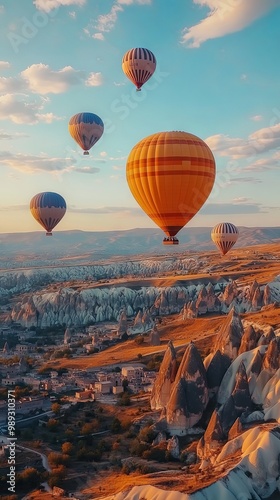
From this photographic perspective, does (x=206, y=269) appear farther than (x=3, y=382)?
Yes

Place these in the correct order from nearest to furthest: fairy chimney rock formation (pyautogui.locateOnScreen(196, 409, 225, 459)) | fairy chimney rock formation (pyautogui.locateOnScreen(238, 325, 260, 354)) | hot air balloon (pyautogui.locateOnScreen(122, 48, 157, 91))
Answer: fairy chimney rock formation (pyautogui.locateOnScreen(196, 409, 225, 459)), fairy chimney rock formation (pyautogui.locateOnScreen(238, 325, 260, 354)), hot air balloon (pyautogui.locateOnScreen(122, 48, 157, 91))

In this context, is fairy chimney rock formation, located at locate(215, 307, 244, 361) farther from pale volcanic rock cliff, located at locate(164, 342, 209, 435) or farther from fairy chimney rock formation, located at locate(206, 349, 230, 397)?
pale volcanic rock cliff, located at locate(164, 342, 209, 435)

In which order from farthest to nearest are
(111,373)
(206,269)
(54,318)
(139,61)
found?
(206,269)
(54,318)
(111,373)
(139,61)

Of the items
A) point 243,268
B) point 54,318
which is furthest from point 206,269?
point 54,318

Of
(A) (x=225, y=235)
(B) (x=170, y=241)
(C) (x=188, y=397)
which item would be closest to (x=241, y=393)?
(C) (x=188, y=397)

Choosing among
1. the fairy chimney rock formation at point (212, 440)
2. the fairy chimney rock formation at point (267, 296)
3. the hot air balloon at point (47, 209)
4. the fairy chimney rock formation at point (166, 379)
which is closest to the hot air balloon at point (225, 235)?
the fairy chimney rock formation at point (267, 296)

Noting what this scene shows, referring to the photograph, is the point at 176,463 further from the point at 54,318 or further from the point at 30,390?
the point at 54,318

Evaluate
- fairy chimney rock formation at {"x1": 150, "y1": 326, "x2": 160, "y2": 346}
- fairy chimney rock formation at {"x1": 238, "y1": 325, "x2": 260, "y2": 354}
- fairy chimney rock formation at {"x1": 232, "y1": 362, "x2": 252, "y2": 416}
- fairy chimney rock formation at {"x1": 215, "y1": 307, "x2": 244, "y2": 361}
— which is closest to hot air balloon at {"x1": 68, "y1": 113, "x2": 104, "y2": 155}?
fairy chimney rock formation at {"x1": 150, "y1": 326, "x2": 160, "y2": 346}
